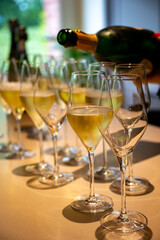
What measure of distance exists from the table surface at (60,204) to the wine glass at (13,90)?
0.05m

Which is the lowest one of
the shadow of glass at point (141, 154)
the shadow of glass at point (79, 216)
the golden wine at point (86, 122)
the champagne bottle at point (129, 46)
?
the shadow of glass at point (79, 216)

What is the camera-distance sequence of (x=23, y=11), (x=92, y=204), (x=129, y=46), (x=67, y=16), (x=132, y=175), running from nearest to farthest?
1. (x=92, y=204)
2. (x=132, y=175)
3. (x=129, y=46)
4. (x=67, y=16)
5. (x=23, y=11)

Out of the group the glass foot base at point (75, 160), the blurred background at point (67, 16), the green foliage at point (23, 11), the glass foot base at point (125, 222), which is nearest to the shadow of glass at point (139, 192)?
the glass foot base at point (125, 222)

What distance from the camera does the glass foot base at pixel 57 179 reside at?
916 mm

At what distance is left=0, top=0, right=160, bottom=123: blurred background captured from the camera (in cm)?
431

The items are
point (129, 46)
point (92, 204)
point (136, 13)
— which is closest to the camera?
point (92, 204)

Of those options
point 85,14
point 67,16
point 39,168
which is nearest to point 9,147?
point 39,168

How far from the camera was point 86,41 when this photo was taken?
40.8 inches

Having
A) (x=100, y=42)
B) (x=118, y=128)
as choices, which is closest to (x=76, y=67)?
(x=100, y=42)

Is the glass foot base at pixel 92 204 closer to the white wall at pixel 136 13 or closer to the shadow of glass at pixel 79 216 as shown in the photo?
the shadow of glass at pixel 79 216

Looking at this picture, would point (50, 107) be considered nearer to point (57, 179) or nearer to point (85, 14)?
point (57, 179)

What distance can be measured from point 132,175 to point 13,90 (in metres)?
0.49

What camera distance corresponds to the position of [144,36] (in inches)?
46.3

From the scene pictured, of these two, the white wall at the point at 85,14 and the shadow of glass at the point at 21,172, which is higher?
the white wall at the point at 85,14
